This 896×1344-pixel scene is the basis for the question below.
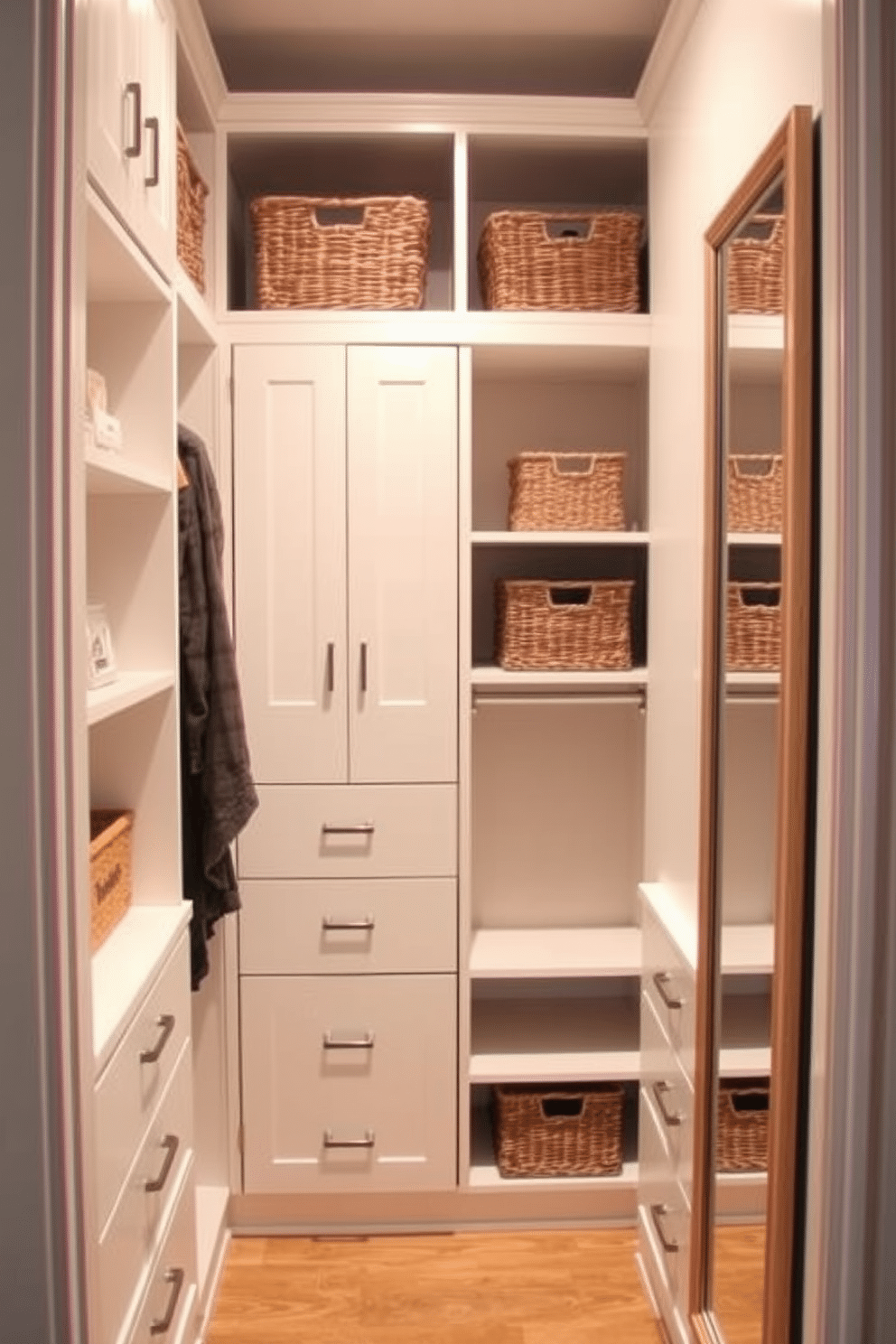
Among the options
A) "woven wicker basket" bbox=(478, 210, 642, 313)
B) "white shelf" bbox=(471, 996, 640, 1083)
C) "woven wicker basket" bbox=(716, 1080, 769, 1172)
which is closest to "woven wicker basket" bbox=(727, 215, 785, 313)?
"woven wicker basket" bbox=(478, 210, 642, 313)

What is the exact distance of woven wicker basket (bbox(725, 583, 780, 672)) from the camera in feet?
4.78

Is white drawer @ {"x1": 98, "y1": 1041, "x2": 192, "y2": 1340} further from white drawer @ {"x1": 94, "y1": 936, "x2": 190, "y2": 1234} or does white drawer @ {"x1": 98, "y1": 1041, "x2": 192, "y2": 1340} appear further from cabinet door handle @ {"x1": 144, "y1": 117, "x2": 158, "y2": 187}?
cabinet door handle @ {"x1": 144, "y1": 117, "x2": 158, "y2": 187}

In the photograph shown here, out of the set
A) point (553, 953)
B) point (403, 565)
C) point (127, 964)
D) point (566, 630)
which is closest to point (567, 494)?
point (566, 630)

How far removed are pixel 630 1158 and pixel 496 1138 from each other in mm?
347

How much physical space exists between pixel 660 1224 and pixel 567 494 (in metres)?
1.60

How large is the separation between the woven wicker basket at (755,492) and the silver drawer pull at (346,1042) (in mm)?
1469

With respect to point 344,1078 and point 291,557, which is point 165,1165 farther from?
point 291,557

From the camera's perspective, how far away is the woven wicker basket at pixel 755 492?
1441 mm

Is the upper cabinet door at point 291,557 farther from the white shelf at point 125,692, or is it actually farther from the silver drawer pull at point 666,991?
the silver drawer pull at point 666,991

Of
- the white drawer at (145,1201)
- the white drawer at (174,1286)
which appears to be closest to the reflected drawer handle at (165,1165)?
the white drawer at (145,1201)

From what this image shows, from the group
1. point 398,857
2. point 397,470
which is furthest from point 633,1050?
point 397,470

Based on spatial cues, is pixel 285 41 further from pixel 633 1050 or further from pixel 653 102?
pixel 633 1050

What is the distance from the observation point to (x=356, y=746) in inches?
95.3

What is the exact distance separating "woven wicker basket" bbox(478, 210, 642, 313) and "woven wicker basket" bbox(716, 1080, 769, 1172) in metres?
1.70
